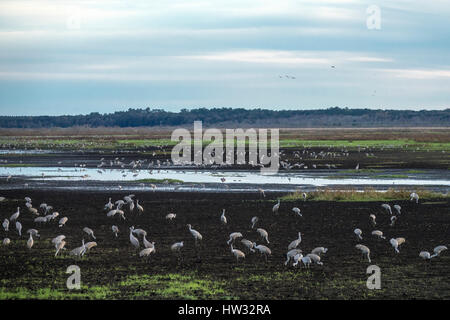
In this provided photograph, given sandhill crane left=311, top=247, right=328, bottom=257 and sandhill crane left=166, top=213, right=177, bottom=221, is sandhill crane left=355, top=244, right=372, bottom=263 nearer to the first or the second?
sandhill crane left=311, top=247, right=328, bottom=257

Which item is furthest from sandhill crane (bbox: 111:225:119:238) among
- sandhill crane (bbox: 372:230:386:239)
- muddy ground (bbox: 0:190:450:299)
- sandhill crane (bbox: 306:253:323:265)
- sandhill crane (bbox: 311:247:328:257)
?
sandhill crane (bbox: 372:230:386:239)

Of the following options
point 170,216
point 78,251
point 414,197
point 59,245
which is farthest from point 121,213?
point 414,197

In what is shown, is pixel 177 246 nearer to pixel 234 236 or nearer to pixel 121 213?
pixel 234 236

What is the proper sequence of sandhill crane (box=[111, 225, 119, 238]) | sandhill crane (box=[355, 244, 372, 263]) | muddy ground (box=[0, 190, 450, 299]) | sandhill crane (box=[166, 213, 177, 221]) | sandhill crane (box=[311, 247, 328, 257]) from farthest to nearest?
sandhill crane (box=[166, 213, 177, 221]) → sandhill crane (box=[111, 225, 119, 238]) → sandhill crane (box=[355, 244, 372, 263]) → sandhill crane (box=[311, 247, 328, 257]) → muddy ground (box=[0, 190, 450, 299])

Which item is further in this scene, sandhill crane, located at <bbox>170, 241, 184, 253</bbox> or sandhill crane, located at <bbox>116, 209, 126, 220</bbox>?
sandhill crane, located at <bbox>116, 209, 126, 220</bbox>

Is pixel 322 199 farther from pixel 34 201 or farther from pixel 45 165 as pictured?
pixel 45 165

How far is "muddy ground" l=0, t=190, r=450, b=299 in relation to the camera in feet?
53.0

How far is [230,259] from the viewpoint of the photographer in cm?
1988

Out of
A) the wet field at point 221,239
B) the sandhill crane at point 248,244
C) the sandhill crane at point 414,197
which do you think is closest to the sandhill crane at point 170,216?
the wet field at point 221,239

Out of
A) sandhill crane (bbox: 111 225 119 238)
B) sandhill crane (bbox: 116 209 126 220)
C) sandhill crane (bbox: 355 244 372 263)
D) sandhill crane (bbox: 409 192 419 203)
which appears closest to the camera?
sandhill crane (bbox: 355 244 372 263)

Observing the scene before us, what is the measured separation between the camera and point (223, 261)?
1961 centimetres

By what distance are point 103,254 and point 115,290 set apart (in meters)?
4.58

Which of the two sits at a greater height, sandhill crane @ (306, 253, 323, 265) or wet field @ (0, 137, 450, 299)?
sandhill crane @ (306, 253, 323, 265)
